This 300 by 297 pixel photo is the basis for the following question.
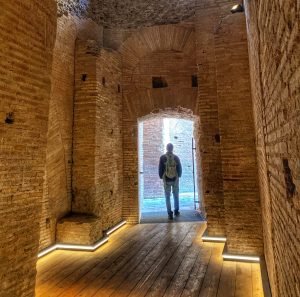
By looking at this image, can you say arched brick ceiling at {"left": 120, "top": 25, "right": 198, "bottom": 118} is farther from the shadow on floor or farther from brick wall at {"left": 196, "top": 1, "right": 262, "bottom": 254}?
the shadow on floor

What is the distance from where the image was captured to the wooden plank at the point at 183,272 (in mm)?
3494

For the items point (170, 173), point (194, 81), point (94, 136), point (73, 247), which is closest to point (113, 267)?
point (73, 247)

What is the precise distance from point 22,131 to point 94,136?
9.90ft

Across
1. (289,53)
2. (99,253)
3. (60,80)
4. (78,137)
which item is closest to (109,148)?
(78,137)

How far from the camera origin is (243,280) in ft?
12.3

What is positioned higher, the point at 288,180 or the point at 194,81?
the point at 194,81

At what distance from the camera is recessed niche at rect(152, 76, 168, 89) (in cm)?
755

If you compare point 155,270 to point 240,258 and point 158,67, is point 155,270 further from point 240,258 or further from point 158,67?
point 158,67

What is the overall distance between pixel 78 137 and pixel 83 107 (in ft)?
2.19

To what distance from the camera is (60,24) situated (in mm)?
5660

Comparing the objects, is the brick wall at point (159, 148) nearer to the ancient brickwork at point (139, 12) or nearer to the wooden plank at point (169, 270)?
the ancient brickwork at point (139, 12)

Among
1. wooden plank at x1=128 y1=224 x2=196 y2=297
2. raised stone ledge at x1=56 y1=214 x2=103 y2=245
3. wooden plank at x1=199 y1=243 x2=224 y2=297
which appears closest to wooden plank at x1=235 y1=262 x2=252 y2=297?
wooden plank at x1=199 y1=243 x2=224 y2=297

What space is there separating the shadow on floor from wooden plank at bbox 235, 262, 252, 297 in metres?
3.04

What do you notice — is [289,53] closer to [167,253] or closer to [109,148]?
[167,253]
